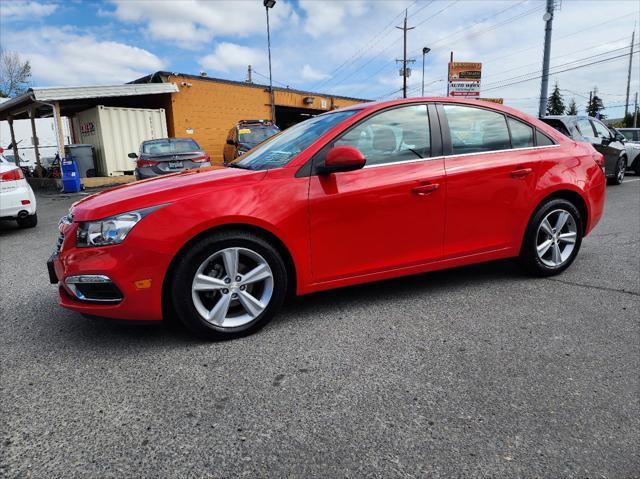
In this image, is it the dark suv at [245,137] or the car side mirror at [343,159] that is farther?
the dark suv at [245,137]

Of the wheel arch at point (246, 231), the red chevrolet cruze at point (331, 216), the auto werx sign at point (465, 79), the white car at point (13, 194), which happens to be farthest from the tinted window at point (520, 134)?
the auto werx sign at point (465, 79)

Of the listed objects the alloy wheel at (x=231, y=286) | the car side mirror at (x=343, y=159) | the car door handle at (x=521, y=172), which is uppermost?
the car side mirror at (x=343, y=159)

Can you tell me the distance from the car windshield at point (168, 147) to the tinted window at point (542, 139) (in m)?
8.66

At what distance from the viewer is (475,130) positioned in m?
3.78

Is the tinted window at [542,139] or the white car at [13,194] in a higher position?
the tinted window at [542,139]

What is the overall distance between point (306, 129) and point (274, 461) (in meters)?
2.54

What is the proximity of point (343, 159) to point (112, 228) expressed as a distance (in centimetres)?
147

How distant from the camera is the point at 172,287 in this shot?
2812 mm

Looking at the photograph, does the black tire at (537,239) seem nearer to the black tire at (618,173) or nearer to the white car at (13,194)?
the white car at (13,194)

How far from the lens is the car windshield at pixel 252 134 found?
14023mm

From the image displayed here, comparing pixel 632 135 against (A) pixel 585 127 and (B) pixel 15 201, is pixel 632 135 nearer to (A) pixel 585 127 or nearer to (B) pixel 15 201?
(A) pixel 585 127

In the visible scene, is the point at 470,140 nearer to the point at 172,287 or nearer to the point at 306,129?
the point at 306,129

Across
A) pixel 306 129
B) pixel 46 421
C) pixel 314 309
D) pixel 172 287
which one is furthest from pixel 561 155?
pixel 46 421

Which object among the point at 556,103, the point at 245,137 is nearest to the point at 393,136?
the point at 245,137
